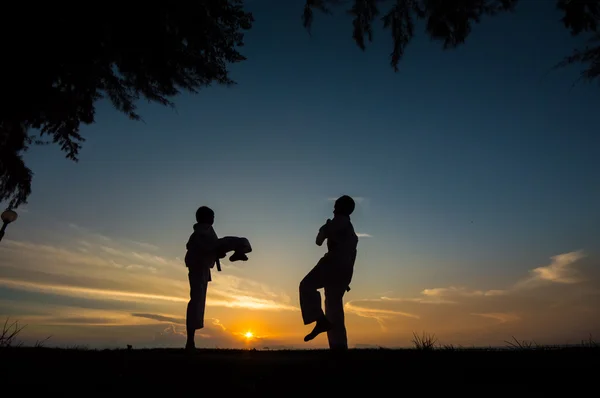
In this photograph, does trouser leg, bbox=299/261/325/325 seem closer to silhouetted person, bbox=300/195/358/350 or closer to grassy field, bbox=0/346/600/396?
silhouetted person, bbox=300/195/358/350

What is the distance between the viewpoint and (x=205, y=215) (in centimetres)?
841

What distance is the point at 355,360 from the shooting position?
206 inches

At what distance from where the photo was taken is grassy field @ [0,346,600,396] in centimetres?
417

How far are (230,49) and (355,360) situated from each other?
768cm

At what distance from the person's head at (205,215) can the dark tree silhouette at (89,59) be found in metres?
3.24

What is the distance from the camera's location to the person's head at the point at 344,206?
7324 millimetres

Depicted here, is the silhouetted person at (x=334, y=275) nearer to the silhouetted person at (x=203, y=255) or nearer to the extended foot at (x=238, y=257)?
the extended foot at (x=238, y=257)

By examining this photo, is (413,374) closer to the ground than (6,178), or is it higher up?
closer to the ground

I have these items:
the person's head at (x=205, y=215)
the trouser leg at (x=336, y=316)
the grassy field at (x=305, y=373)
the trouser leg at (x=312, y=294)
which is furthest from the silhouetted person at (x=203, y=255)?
the grassy field at (x=305, y=373)

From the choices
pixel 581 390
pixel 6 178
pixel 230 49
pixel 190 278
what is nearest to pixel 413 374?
pixel 581 390

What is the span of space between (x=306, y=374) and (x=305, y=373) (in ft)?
0.15

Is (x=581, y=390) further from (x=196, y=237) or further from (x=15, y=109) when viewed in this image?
(x=15, y=109)

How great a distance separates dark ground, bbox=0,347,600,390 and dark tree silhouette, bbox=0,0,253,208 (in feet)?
17.1

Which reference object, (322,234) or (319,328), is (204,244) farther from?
(319,328)
